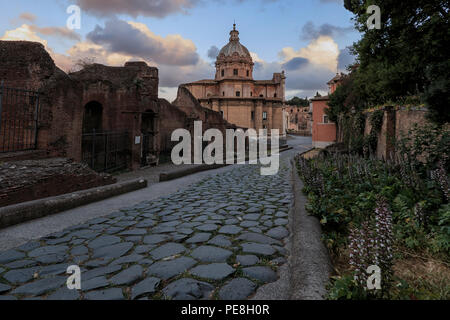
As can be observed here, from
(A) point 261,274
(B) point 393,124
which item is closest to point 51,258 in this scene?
(A) point 261,274

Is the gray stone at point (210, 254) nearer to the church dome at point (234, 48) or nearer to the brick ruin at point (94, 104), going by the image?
the brick ruin at point (94, 104)

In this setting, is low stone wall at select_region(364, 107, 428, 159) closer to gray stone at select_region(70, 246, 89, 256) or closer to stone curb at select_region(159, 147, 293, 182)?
stone curb at select_region(159, 147, 293, 182)

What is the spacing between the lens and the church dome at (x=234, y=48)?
202 feet

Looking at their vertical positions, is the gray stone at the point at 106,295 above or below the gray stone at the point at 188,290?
below

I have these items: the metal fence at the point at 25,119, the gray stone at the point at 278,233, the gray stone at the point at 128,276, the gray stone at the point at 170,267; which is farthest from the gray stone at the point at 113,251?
the metal fence at the point at 25,119

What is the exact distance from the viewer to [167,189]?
26.0 ft

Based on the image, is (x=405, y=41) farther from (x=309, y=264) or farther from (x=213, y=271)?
(x=213, y=271)

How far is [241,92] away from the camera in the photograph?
58719 mm

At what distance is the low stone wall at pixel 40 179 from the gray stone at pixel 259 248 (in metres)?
4.64
